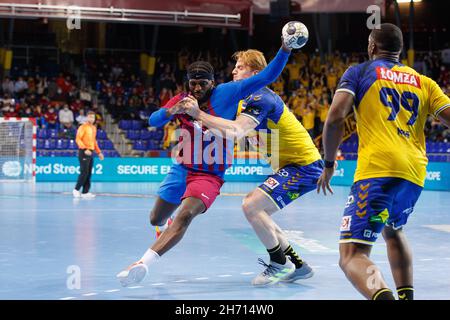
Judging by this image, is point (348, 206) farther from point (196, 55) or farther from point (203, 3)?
point (196, 55)

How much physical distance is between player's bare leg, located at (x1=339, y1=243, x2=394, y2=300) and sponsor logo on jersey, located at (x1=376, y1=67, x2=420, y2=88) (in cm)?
122

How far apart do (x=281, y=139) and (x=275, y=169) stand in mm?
406

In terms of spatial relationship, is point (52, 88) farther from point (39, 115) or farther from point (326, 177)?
point (326, 177)

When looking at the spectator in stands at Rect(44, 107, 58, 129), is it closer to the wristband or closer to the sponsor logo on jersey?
the wristband

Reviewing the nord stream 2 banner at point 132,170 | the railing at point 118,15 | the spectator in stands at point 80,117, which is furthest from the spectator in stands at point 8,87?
the nord stream 2 banner at point 132,170

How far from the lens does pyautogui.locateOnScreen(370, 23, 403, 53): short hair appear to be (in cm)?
557

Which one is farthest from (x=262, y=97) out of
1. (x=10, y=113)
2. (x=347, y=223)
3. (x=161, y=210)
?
(x=10, y=113)

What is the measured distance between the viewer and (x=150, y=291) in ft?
23.5

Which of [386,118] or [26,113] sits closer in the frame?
[386,118]

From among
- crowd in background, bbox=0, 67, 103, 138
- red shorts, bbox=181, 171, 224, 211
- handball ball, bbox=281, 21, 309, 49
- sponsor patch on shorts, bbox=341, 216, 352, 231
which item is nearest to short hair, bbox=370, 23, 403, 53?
sponsor patch on shorts, bbox=341, 216, 352, 231

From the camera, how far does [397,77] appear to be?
5.46 meters

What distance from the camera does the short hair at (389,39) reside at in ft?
18.3
